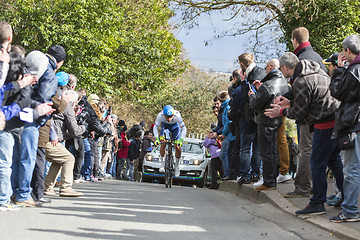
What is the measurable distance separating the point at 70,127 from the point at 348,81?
5202mm

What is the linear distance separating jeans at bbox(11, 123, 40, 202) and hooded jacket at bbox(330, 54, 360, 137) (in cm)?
394

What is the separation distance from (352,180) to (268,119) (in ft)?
10.3

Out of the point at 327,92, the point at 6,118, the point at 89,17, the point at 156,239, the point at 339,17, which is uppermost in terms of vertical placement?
the point at 89,17

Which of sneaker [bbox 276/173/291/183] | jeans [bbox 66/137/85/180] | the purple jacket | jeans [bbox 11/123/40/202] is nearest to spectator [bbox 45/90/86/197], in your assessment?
jeans [bbox 11/123/40/202]

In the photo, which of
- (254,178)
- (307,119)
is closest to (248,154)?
(254,178)

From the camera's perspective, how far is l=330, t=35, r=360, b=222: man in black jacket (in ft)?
21.2

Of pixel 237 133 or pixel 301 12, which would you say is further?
pixel 301 12

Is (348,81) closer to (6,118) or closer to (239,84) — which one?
(6,118)

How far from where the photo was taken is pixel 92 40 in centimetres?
2652

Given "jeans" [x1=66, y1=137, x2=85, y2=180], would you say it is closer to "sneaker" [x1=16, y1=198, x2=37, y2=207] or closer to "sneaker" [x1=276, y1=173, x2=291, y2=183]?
"sneaker" [x1=276, y1=173, x2=291, y2=183]

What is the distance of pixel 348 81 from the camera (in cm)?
645

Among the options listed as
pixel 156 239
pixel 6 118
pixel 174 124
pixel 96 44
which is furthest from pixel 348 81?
pixel 96 44

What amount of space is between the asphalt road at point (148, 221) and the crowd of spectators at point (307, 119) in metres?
0.64

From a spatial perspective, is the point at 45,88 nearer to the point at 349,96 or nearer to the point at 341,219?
the point at 349,96
